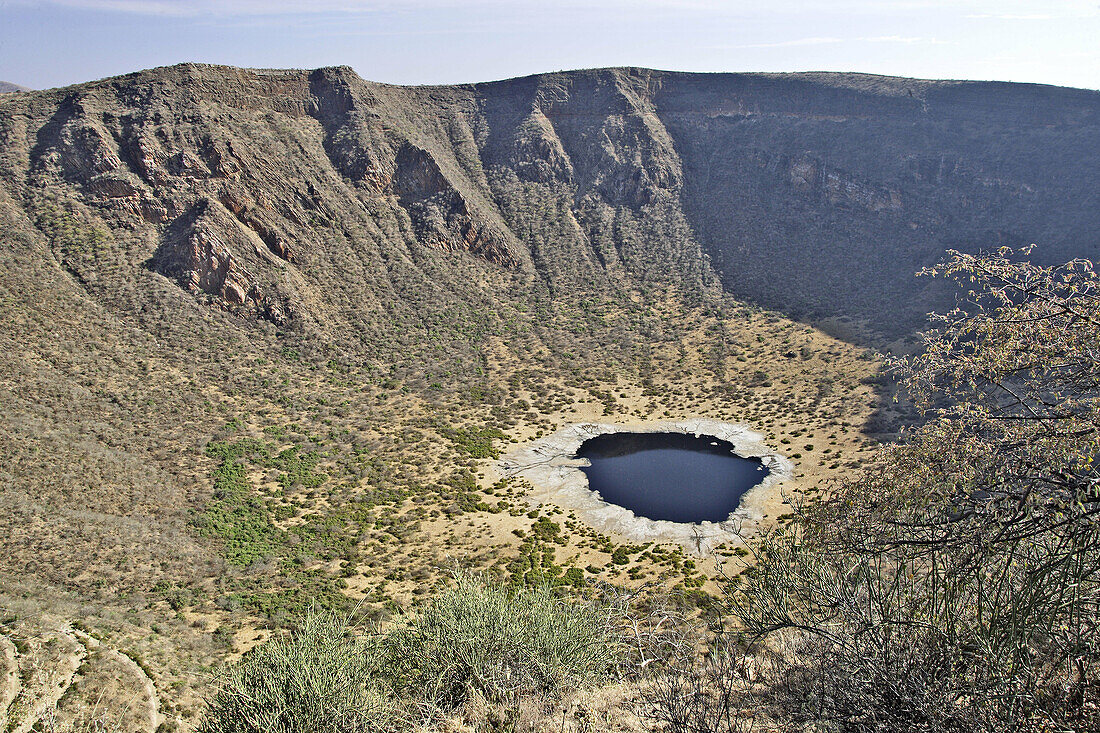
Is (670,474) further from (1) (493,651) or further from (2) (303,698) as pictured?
(2) (303,698)

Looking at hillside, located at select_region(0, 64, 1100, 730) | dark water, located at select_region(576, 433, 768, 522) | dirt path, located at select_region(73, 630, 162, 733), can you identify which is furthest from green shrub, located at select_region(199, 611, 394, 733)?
dark water, located at select_region(576, 433, 768, 522)

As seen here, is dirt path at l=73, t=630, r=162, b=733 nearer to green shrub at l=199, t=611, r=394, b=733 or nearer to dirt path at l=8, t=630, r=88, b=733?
dirt path at l=8, t=630, r=88, b=733

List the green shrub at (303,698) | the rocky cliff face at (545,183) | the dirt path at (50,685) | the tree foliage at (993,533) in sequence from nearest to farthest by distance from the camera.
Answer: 1. the tree foliage at (993,533)
2. the green shrub at (303,698)
3. the dirt path at (50,685)
4. the rocky cliff face at (545,183)

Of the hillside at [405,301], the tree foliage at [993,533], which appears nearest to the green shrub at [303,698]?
the hillside at [405,301]

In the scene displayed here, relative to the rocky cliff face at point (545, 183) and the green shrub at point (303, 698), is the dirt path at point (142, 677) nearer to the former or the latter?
the green shrub at point (303, 698)

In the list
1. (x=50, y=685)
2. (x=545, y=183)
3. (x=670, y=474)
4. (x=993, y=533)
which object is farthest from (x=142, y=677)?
(x=545, y=183)
